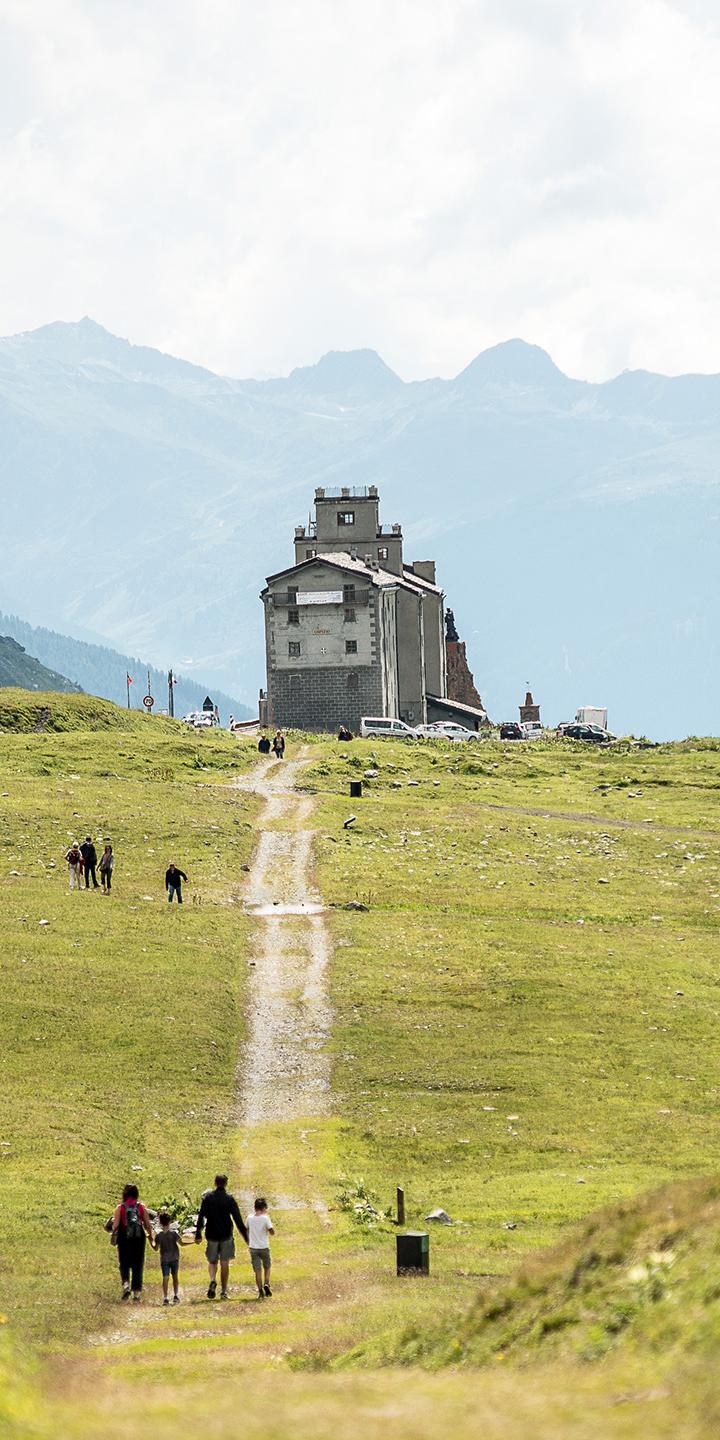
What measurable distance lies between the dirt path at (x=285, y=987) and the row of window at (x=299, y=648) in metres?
59.3

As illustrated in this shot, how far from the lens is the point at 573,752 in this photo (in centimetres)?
11656

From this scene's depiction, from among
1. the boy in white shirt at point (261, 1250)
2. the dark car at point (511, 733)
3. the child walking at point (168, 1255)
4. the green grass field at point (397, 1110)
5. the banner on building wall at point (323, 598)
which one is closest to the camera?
the green grass field at point (397, 1110)

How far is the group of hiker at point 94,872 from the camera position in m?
62.1

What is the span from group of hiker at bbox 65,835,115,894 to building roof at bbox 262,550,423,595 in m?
72.1

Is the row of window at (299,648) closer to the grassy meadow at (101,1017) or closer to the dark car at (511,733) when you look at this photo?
Result: the dark car at (511,733)

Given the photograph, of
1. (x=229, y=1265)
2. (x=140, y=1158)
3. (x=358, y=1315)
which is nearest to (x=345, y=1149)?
(x=140, y=1158)

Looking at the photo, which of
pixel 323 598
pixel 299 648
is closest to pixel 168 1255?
pixel 299 648

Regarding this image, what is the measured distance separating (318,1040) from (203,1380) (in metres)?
24.7

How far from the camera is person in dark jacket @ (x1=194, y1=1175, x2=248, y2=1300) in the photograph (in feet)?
90.5

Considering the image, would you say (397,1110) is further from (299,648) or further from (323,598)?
(323,598)

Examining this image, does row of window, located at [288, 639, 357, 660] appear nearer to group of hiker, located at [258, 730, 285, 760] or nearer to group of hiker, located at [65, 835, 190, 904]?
group of hiker, located at [258, 730, 285, 760]

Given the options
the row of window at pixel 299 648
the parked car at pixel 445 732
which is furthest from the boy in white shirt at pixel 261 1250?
the row of window at pixel 299 648

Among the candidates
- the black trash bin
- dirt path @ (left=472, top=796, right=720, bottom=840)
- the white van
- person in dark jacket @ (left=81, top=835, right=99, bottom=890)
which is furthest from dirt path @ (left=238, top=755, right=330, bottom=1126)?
the white van

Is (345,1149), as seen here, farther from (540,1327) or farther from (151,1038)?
(540,1327)
